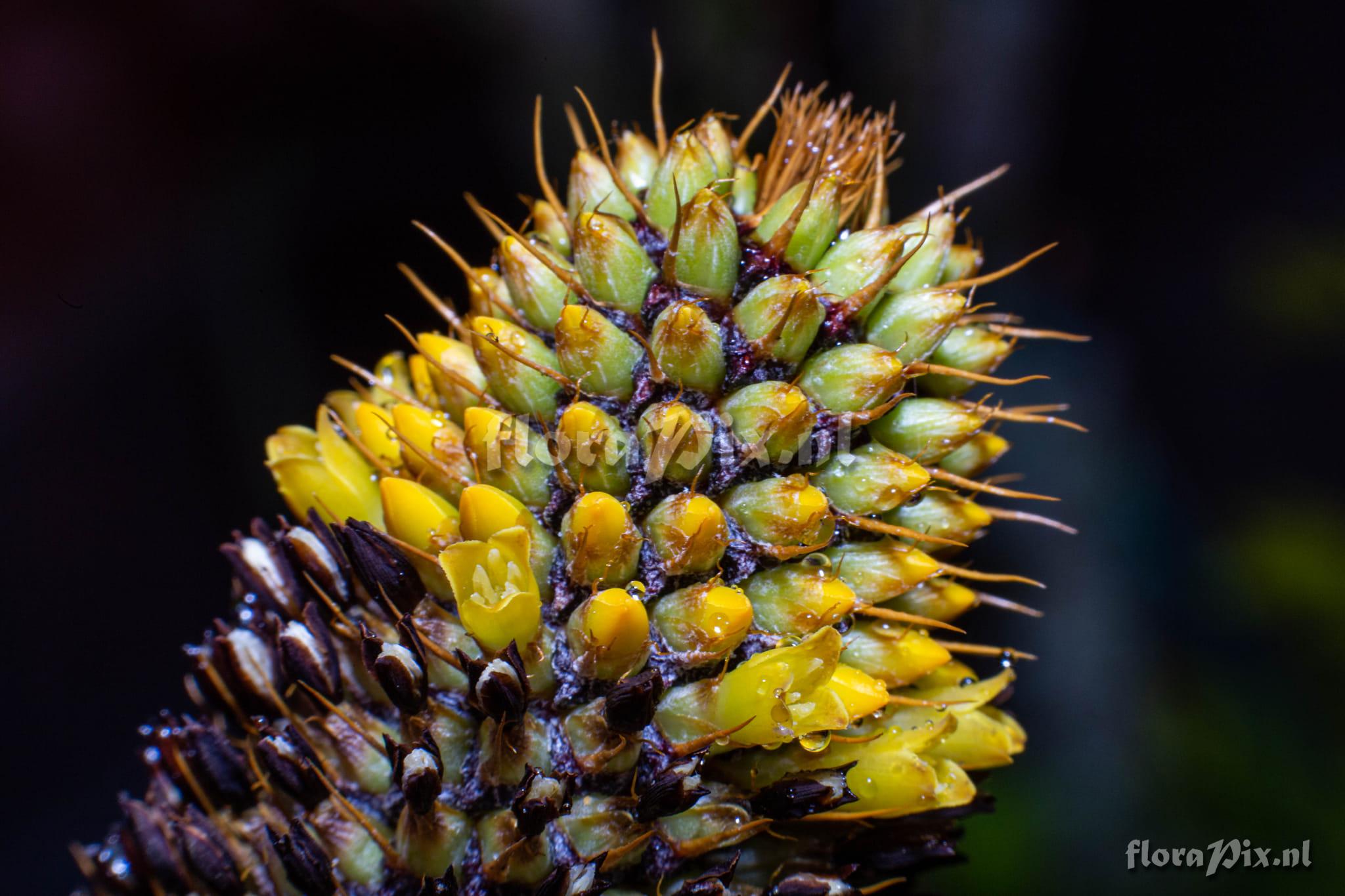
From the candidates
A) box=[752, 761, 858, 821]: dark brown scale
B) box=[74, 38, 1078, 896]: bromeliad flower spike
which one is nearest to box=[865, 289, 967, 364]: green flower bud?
box=[74, 38, 1078, 896]: bromeliad flower spike

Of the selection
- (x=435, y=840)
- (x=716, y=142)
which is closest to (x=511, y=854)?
(x=435, y=840)

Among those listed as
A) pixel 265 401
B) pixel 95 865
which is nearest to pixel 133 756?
pixel 265 401

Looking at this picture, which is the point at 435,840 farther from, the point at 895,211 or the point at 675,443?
the point at 895,211

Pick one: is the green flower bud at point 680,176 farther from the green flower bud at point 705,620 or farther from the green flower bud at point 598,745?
the green flower bud at point 598,745

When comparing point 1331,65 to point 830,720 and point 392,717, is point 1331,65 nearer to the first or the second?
point 830,720

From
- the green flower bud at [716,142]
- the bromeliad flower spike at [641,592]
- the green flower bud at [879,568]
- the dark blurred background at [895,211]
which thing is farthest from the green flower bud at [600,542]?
the dark blurred background at [895,211]

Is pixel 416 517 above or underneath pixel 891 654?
above
